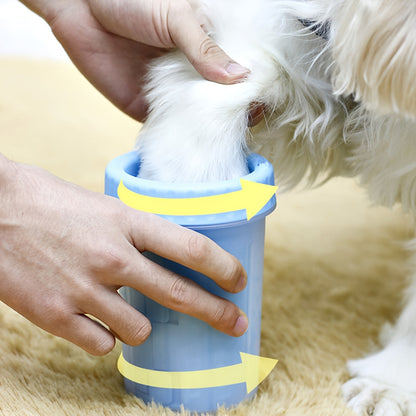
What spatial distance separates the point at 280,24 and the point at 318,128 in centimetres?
13

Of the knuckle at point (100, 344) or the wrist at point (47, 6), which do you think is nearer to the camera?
the knuckle at point (100, 344)

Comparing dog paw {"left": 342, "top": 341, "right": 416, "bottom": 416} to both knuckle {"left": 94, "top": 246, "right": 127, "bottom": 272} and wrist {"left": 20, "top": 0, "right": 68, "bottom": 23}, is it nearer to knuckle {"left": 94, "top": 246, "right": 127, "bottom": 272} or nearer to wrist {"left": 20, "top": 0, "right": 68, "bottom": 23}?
knuckle {"left": 94, "top": 246, "right": 127, "bottom": 272}

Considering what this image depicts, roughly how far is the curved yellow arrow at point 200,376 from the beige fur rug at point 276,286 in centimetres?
3

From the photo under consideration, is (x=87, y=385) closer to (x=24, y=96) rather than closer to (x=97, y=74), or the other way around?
(x=97, y=74)

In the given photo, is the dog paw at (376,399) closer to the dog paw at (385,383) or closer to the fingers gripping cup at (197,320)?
the dog paw at (385,383)

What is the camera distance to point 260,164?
0.74 metres

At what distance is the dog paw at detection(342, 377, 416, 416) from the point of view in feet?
2.54

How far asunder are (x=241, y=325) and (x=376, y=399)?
203 millimetres

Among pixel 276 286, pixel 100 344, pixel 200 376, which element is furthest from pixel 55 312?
pixel 276 286

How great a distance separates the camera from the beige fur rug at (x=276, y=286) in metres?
0.77

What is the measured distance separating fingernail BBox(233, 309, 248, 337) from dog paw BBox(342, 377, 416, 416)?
0.17 metres

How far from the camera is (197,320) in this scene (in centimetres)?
70

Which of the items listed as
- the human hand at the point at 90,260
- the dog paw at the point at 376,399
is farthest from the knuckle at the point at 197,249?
the dog paw at the point at 376,399

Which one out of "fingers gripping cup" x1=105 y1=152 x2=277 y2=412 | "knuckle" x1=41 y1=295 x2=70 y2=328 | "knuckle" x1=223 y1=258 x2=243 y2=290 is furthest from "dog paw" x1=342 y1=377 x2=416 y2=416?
"knuckle" x1=41 y1=295 x2=70 y2=328
